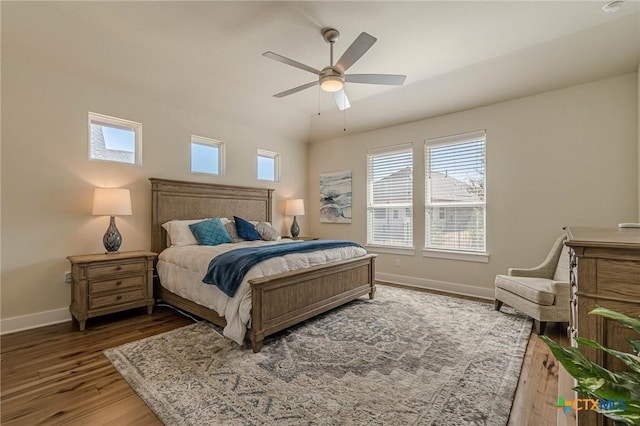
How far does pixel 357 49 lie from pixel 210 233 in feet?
9.39

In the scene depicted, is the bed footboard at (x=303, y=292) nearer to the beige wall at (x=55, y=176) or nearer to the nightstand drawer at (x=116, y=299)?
the nightstand drawer at (x=116, y=299)

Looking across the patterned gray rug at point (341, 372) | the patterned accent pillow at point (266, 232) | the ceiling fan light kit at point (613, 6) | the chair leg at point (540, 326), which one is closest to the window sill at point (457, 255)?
the patterned gray rug at point (341, 372)

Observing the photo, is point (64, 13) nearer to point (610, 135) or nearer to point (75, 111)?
point (75, 111)

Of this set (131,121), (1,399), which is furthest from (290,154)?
(1,399)

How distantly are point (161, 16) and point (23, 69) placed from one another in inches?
67.1

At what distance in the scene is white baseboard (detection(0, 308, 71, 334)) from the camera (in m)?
2.94

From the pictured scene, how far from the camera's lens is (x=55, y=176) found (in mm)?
3246

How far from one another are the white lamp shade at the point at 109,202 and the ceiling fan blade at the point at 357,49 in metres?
2.82

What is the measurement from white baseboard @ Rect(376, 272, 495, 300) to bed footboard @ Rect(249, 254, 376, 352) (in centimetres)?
113

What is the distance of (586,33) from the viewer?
9.44 ft

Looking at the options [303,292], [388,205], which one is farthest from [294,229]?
[303,292]

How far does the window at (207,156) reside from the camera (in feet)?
15.1

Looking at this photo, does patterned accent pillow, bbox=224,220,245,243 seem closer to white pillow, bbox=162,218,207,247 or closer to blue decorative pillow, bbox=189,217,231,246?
blue decorative pillow, bbox=189,217,231,246

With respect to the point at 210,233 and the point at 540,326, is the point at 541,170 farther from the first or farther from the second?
the point at 210,233
